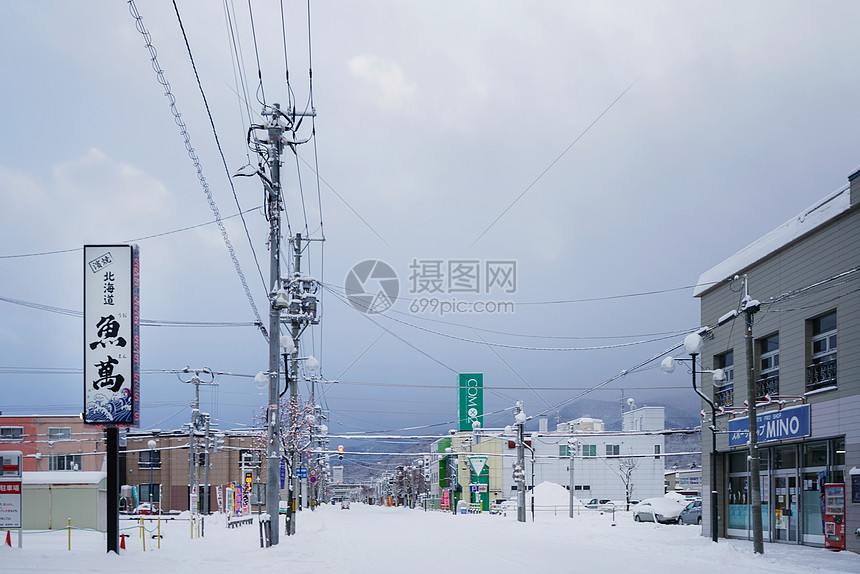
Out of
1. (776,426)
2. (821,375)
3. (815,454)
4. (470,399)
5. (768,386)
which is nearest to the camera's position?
(821,375)

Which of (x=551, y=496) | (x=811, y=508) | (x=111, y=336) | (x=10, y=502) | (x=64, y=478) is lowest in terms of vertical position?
(x=551, y=496)

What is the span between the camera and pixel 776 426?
26547 mm

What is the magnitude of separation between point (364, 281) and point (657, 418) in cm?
7694

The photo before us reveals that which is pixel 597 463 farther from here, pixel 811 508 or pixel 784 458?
pixel 811 508

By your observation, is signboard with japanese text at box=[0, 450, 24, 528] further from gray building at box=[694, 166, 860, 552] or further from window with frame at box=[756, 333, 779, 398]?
window with frame at box=[756, 333, 779, 398]

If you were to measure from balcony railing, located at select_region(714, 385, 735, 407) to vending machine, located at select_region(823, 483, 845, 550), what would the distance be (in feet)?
24.6

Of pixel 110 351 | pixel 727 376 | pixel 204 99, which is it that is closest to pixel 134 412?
pixel 110 351

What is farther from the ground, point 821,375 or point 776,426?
point 821,375

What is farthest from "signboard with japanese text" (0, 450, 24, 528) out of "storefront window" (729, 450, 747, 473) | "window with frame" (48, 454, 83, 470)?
"window with frame" (48, 454, 83, 470)

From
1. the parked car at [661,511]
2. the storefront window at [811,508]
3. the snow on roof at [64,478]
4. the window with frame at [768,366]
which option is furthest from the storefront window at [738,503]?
the snow on roof at [64,478]

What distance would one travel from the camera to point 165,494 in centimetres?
8369

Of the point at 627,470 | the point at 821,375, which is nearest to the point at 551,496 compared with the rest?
the point at 627,470

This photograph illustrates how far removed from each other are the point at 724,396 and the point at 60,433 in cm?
5985

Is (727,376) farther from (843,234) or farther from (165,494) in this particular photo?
(165,494)
